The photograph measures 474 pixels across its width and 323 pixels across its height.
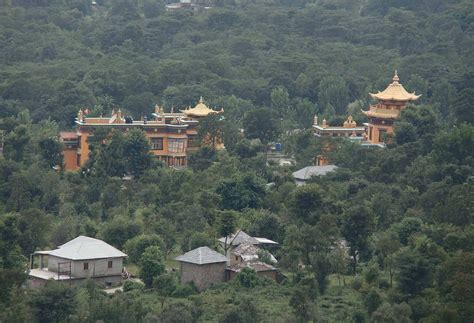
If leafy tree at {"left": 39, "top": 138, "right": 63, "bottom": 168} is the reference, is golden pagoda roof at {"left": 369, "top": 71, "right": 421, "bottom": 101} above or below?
above

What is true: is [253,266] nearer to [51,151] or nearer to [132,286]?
[132,286]

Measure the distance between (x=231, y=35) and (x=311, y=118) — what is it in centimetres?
2424

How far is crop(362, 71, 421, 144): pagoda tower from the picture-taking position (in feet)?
185

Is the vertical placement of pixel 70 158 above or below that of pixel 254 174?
below

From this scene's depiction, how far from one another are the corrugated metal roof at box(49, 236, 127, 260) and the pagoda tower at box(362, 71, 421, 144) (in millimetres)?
18095

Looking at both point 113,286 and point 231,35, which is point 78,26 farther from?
point 113,286

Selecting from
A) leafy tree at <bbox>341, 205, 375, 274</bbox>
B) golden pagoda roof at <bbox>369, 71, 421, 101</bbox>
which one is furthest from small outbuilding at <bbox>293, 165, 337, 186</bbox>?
leafy tree at <bbox>341, 205, 375, 274</bbox>

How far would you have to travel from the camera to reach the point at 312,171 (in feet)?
171

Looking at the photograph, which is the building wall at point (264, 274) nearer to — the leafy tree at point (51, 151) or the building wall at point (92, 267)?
the building wall at point (92, 267)

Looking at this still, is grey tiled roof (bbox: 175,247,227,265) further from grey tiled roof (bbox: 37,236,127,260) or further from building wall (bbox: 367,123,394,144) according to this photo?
building wall (bbox: 367,123,394,144)

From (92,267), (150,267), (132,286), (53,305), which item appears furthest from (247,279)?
(53,305)

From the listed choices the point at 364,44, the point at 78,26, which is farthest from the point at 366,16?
the point at 78,26

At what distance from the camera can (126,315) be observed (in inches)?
1385

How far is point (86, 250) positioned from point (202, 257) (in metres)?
2.98
